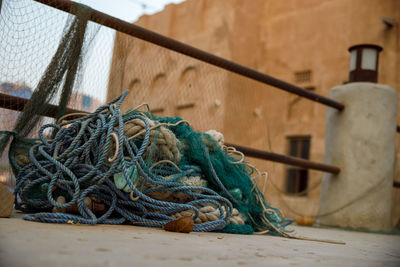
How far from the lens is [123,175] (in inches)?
59.1

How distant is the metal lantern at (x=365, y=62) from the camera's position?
3.76m

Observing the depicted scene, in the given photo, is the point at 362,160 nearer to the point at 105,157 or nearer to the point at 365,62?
the point at 365,62

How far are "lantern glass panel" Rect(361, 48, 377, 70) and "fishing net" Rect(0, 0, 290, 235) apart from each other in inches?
→ 86.1

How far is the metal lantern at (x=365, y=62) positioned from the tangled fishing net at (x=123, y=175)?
8.13 ft

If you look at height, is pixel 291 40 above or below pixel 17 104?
above

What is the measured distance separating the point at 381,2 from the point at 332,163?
692 cm

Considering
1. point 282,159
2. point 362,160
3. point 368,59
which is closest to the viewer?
point 282,159

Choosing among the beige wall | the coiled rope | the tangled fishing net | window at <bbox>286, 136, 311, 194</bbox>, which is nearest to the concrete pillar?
the tangled fishing net

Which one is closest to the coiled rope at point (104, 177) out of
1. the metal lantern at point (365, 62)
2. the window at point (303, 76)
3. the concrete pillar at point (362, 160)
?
the concrete pillar at point (362, 160)

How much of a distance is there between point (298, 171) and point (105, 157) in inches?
355

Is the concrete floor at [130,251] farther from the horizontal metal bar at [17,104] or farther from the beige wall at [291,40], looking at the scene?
the beige wall at [291,40]

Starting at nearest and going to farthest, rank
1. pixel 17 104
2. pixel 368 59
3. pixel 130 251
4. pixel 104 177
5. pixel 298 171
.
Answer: pixel 130 251 < pixel 104 177 < pixel 17 104 < pixel 368 59 < pixel 298 171

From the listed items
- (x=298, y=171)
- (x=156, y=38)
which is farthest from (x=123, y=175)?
(x=298, y=171)

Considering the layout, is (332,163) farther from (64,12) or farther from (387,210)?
(64,12)
